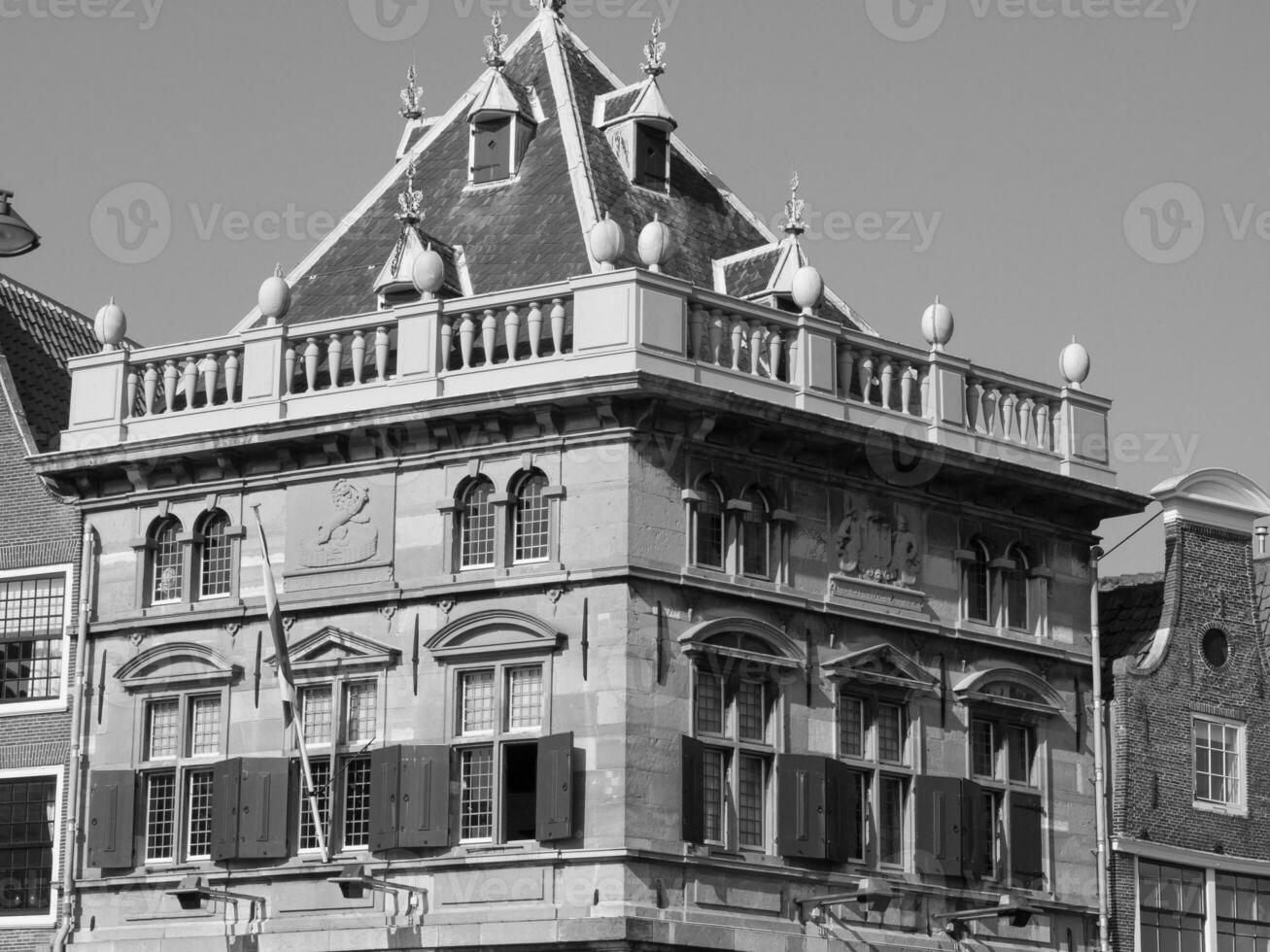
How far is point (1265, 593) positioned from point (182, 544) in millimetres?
18776

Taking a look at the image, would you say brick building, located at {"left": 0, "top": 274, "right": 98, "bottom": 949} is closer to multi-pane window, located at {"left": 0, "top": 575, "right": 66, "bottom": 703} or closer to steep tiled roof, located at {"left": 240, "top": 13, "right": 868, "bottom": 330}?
multi-pane window, located at {"left": 0, "top": 575, "right": 66, "bottom": 703}

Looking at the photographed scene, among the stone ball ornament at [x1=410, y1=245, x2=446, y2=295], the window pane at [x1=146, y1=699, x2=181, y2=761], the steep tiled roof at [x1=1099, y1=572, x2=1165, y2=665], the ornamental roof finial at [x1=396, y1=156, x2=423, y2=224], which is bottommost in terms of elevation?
the window pane at [x1=146, y1=699, x2=181, y2=761]

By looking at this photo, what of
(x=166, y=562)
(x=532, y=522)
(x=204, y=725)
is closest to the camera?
(x=532, y=522)

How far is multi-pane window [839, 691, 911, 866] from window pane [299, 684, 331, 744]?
7.20m

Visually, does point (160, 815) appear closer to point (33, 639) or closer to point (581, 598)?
point (33, 639)

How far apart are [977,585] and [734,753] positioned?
5858mm

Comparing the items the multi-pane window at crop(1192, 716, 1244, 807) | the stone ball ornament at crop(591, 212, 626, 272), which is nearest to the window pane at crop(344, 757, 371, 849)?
the stone ball ornament at crop(591, 212, 626, 272)

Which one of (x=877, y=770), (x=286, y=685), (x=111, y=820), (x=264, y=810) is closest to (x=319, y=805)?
(x=264, y=810)

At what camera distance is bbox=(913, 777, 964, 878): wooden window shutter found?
129ft

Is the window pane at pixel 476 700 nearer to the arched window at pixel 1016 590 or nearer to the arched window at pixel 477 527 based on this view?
the arched window at pixel 477 527

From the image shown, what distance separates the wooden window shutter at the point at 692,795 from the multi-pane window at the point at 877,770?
289 cm

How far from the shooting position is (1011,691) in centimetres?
4134

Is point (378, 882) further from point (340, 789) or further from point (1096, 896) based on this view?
point (1096, 896)

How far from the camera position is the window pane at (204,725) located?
3956 centimetres
